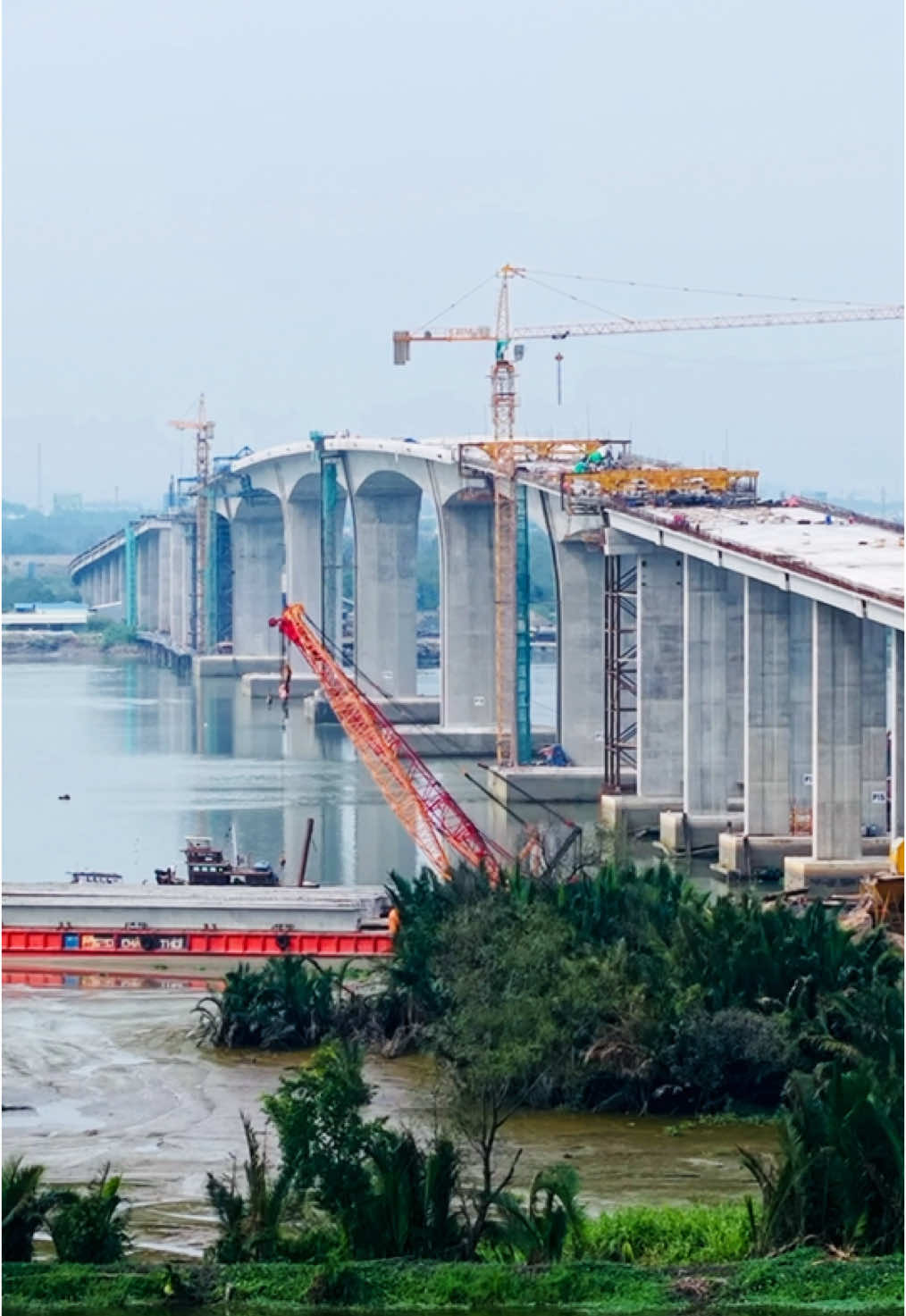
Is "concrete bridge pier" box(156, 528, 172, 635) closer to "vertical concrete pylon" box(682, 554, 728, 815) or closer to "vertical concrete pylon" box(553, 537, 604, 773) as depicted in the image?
"vertical concrete pylon" box(553, 537, 604, 773)

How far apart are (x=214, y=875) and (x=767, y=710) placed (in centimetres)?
843

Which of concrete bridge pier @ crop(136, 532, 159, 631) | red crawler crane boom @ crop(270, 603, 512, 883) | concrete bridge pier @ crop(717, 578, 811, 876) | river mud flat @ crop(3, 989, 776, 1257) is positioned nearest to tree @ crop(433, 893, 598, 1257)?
river mud flat @ crop(3, 989, 776, 1257)

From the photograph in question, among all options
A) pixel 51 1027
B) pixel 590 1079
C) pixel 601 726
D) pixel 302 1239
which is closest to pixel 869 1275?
pixel 302 1239

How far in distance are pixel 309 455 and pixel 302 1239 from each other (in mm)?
60263

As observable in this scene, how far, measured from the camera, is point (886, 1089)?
19203 millimetres

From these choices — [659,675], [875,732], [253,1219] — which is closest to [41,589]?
[659,675]

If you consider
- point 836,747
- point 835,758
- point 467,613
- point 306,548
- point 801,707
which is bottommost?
point 835,758

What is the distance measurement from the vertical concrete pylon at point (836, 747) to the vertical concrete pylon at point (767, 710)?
8.96 feet

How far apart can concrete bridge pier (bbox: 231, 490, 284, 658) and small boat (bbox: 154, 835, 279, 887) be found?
1925 inches

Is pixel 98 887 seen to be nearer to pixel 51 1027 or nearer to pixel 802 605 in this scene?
pixel 51 1027

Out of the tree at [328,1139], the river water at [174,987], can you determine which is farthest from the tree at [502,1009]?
the tree at [328,1139]

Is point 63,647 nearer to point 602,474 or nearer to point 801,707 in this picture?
point 602,474

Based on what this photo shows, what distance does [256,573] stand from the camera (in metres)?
90.0

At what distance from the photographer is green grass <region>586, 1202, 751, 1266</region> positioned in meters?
18.3
